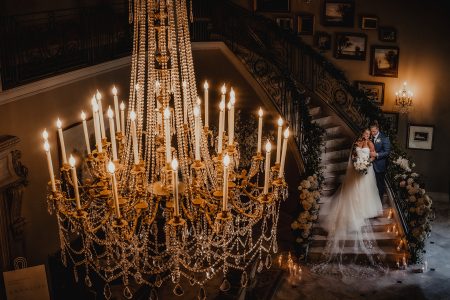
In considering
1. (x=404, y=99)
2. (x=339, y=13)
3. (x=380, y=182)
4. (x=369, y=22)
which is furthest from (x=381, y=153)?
(x=339, y=13)

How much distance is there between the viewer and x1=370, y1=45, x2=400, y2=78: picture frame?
11.5 metres

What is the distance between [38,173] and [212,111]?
5.20 meters

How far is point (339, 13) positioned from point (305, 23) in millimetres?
747

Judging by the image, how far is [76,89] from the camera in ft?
26.4

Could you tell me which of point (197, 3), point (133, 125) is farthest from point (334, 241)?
point (133, 125)

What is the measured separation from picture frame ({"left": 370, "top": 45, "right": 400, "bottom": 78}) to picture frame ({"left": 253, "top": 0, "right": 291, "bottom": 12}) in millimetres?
2069

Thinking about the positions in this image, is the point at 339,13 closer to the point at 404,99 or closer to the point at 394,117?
the point at 404,99

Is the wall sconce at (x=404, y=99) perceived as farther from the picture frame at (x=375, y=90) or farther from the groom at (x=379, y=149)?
the groom at (x=379, y=149)

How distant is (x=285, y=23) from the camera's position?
39.6 ft

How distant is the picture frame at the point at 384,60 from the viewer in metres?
11.5

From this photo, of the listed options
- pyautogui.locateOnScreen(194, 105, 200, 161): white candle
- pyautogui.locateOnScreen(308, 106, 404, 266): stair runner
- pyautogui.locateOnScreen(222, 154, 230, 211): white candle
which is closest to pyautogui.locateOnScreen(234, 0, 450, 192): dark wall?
pyautogui.locateOnScreen(308, 106, 404, 266): stair runner

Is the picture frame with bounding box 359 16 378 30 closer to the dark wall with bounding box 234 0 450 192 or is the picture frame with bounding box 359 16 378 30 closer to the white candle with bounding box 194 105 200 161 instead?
the dark wall with bounding box 234 0 450 192

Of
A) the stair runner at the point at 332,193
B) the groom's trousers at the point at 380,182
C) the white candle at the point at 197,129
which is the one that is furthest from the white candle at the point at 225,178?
the groom's trousers at the point at 380,182

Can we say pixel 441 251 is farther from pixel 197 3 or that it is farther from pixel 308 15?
pixel 197 3
